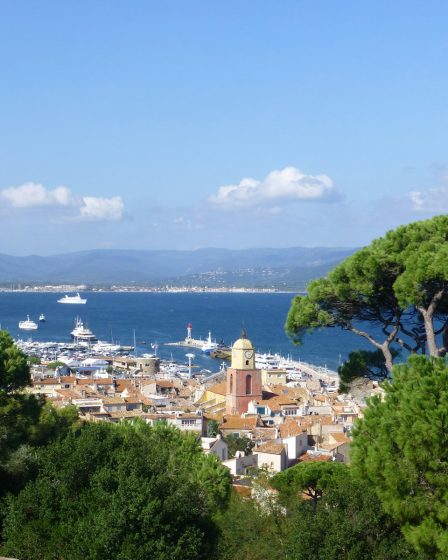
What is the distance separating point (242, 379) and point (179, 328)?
7631 centimetres

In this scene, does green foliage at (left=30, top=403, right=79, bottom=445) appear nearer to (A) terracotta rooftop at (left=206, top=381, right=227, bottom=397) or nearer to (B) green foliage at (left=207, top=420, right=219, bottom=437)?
(B) green foliage at (left=207, top=420, right=219, bottom=437)

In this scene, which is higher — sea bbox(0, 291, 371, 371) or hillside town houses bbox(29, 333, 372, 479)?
hillside town houses bbox(29, 333, 372, 479)

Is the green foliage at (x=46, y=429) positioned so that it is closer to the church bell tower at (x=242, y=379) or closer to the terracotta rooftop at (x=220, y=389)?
the church bell tower at (x=242, y=379)

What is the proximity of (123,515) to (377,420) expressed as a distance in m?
2.95

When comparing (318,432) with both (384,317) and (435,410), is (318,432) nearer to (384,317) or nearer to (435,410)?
(384,317)

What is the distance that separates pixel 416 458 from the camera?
841 centimetres

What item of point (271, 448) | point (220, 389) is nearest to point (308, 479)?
point (271, 448)

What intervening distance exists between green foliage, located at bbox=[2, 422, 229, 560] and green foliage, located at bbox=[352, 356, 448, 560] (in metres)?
2.21

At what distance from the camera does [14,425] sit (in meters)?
14.8

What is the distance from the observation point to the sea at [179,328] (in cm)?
8419

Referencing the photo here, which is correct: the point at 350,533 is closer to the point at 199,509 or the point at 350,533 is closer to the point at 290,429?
the point at 199,509

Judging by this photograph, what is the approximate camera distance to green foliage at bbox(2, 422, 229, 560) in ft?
28.7

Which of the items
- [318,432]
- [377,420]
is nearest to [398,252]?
[377,420]

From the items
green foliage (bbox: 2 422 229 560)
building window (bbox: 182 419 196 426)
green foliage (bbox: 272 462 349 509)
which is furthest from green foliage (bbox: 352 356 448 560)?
building window (bbox: 182 419 196 426)
